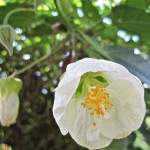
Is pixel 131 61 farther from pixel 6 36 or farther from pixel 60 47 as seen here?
pixel 60 47

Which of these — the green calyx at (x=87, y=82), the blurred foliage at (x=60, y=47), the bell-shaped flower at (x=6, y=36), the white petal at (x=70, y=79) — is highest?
the white petal at (x=70, y=79)

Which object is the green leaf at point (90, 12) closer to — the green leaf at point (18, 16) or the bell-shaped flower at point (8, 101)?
the green leaf at point (18, 16)

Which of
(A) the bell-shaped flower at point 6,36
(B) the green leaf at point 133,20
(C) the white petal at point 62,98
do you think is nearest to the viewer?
(C) the white petal at point 62,98

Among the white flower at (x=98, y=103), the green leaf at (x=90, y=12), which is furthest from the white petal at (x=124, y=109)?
the green leaf at (x=90, y=12)

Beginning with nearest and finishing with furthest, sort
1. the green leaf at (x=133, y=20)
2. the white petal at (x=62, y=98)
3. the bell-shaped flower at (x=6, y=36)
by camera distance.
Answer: the white petal at (x=62, y=98)
the bell-shaped flower at (x=6, y=36)
the green leaf at (x=133, y=20)

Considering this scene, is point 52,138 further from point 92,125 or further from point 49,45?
point 92,125

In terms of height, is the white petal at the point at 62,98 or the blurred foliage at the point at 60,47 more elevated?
the white petal at the point at 62,98

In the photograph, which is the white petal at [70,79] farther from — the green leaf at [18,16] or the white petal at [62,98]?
the green leaf at [18,16]

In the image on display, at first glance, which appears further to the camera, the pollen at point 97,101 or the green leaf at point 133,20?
the green leaf at point 133,20
